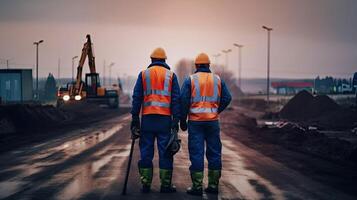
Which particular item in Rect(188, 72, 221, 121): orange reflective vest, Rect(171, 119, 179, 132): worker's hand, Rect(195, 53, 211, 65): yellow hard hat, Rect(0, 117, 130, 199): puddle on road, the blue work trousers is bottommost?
Rect(0, 117, 130, 199): puddle on road

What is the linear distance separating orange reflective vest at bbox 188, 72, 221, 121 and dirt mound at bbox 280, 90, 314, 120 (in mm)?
38611

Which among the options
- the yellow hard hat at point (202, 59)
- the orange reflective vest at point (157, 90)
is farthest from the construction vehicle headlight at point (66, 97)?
the orange reflective vest at point (157, 90)

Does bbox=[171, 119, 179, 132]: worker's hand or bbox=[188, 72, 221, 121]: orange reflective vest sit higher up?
bbox=[188, 72, 221, 121]: orange reflective vest

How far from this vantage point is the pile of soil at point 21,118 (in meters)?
32.4

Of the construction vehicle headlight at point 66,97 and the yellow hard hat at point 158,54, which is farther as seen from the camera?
the construction vehicle headlight at point 66,97

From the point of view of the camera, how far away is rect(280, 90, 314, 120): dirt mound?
4816cm

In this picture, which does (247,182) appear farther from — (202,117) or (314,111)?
(314,111)

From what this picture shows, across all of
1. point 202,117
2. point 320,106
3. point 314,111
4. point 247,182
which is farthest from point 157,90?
point 320,106

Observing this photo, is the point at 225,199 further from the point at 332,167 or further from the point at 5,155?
the point at 5,155

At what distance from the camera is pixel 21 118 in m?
35.4

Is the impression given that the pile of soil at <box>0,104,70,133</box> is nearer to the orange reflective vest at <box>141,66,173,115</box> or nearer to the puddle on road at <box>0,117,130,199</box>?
the puddle on road at <box>0,117,130,199</box>

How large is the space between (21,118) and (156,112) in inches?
1069

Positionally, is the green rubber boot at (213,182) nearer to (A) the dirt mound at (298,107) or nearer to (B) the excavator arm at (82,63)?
(B) the excavator arm at (82,63)

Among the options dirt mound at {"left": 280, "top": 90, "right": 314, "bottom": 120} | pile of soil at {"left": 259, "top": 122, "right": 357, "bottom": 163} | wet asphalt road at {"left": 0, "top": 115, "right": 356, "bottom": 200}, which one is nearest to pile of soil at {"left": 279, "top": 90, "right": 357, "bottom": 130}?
dirt mound at {"left": 280, "top": 90, "right": 314, "bottom": 120}
